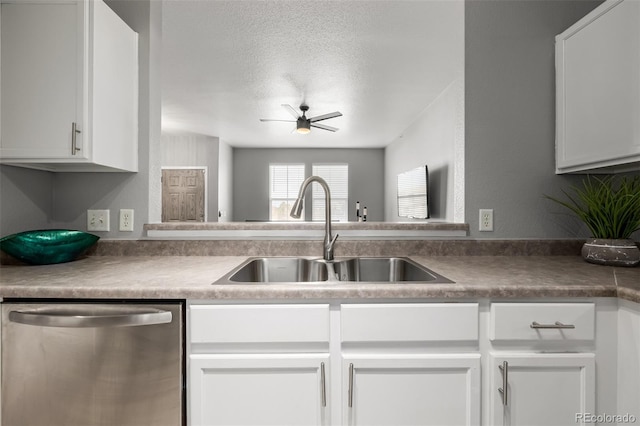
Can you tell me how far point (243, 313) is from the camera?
39.8 inches

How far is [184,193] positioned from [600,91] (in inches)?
254

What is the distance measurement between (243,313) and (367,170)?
7.02 metres

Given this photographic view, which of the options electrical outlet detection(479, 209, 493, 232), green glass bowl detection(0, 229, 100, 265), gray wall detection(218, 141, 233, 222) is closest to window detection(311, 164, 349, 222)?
gray wall detection(218, 141, 233, 222)

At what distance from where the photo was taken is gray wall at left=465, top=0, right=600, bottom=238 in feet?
5.47

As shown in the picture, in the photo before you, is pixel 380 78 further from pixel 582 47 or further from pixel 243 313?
pixel 243 313

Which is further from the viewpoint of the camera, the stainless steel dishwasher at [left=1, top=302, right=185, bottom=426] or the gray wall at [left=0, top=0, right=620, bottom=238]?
the gray wall at [left=0, top=0, right=620, bottom=238]

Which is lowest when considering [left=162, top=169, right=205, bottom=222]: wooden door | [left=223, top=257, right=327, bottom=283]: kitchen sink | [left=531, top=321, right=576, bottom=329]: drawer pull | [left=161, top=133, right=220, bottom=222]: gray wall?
[left=531, top=321, right=576, bottom=329]: drawer pull

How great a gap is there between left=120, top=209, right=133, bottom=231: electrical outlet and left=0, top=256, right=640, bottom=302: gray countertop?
39 cm

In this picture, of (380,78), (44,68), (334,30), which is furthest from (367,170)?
(44,68)

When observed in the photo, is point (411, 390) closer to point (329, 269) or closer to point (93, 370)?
point (329, 269)

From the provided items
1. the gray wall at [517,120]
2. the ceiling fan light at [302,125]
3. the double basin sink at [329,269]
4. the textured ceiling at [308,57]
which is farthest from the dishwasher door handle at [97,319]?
the ceiling fan light at [302,125]

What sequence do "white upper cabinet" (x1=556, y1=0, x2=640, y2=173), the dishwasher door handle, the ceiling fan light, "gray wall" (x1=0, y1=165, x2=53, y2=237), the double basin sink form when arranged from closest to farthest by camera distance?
1. the dishwasher door handle
2. "white upper cabinet" (x1=556, y1=0, x2=640, y2=173)
3. "gray wall" (x1=0, y1=165, x2=53, y2=237)
4. the double basin sink
5. the ceiling fan light

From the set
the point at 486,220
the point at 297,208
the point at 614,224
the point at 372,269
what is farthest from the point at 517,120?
the point at 297,208

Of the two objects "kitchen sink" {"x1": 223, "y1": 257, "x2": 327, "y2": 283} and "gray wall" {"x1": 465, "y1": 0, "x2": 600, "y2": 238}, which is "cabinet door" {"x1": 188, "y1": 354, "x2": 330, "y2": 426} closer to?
"kitchen sink" {"x1": 223, "y1": 257, "x2": 327, "y2": 283}
